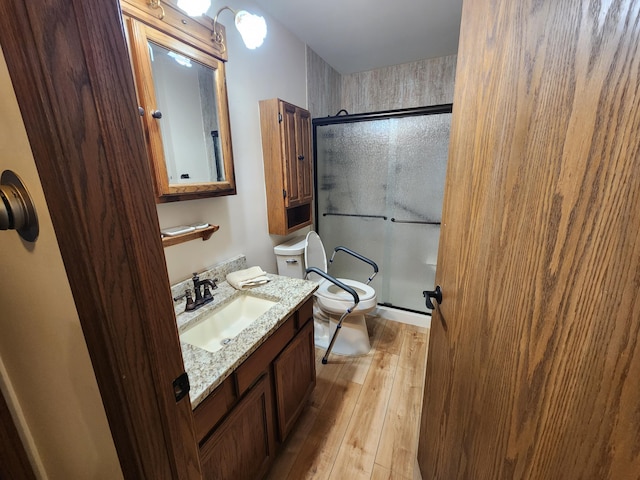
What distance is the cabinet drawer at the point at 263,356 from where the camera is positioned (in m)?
0.92

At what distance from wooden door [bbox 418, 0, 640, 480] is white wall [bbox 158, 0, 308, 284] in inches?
47.5

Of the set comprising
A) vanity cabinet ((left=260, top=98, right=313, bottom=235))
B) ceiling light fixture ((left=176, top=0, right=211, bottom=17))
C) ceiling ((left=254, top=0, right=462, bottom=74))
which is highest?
ceiling ((left=254, top=0, right=462, bottom=74))

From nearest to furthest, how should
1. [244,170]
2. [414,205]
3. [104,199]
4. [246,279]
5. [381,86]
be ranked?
1. [104,199]
2. [246,279]
3. [244,170]
4. [414,205]
5. [381,86]

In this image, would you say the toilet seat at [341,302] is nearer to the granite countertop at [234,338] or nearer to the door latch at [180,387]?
the granite countertop at [234,338]

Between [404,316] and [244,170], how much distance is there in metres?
1.87

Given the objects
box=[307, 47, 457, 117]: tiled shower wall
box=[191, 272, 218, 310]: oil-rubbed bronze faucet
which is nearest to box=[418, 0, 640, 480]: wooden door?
box=[191, 272, 218, 310]: oil-rubbed bronze faucet

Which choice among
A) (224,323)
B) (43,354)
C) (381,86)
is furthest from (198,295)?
(381,86)

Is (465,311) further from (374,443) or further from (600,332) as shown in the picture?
(374,443)

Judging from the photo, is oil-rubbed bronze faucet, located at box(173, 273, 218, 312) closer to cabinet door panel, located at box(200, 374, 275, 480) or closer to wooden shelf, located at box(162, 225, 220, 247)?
wooden shelf, located at box(162, 225, 220, 247)

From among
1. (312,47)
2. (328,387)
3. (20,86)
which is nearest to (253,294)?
(328,387)

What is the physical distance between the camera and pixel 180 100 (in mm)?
1180

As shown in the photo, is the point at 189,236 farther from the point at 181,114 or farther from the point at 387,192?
the point at 387,192

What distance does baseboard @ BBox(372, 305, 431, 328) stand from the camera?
7.80 feet

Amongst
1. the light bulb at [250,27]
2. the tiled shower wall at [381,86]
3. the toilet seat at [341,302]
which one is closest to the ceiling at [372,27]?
the tiled shower wall at [381,86]
